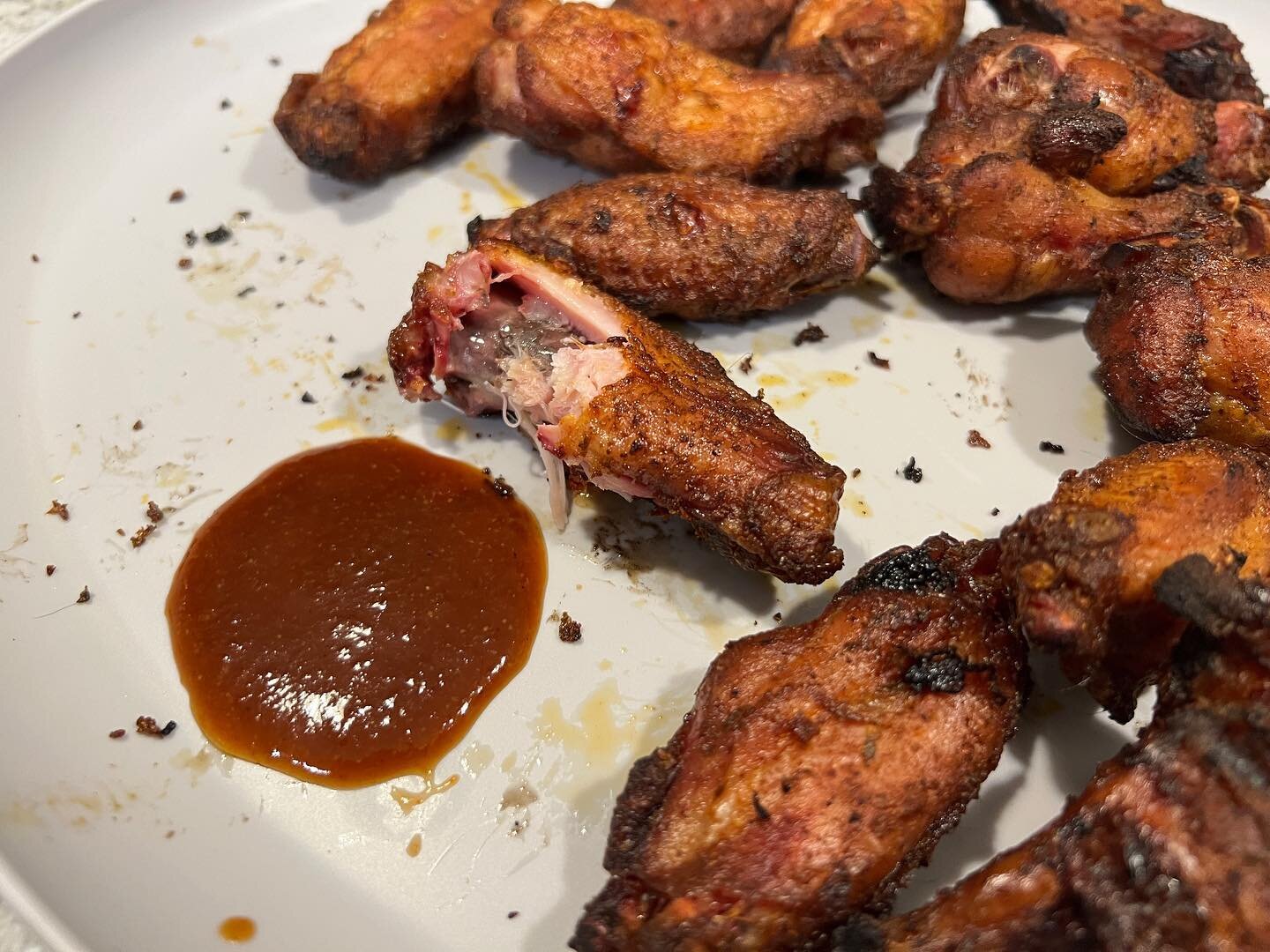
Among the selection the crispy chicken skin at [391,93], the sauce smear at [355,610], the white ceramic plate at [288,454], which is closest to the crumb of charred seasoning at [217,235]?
the white ceramic plate at [288,454]

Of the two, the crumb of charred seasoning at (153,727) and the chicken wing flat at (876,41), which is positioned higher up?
the chicken wing flat at (876,41)

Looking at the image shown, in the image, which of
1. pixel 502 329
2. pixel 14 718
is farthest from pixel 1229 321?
pixel 14 718

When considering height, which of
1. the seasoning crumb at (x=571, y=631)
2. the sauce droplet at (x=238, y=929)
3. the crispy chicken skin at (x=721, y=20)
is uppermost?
the crispy chicken skin at (x=721, y=20)

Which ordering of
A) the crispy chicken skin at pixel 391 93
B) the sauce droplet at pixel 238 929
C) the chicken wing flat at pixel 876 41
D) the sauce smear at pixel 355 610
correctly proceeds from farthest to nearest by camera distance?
the chicken wing flat at pixel 876 41 → the crispy chicken skin at pixel 391 93 → the sauce smear at pixel 355 610 → the sauce droplet at pixel 238 929

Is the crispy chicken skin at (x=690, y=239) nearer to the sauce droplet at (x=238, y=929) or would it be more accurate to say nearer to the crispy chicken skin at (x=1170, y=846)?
the crispy chicken skin at (x=1170, y=846)

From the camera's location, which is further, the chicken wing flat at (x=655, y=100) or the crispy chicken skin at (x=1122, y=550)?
the chicken wing flat at (x=655, y=100)

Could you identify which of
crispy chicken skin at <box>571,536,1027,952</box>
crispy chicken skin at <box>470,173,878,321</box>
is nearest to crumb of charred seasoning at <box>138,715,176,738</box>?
crispy chicken skin at <box>571,536,1027,952</box>
